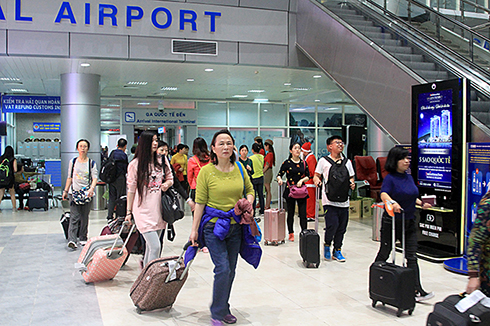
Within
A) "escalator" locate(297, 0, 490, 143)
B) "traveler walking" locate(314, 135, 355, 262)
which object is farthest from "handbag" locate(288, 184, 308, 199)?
"escalator" locate(297, 0, 490, 143)

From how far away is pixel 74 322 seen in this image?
4281 millimetres

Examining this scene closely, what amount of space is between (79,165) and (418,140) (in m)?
5.28

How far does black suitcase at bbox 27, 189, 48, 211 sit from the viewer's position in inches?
495

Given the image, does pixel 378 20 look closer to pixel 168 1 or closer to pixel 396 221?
pixel 168 1

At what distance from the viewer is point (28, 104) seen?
17281mm

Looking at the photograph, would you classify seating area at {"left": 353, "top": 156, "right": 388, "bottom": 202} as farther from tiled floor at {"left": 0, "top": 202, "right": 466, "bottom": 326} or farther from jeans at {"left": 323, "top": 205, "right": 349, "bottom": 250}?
jeans at {"left": 323, "top": 205, "right": 349, "bottom": 250}

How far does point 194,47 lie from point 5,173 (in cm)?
594

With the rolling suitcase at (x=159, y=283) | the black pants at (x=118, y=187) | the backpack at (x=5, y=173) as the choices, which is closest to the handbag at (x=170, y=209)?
the rolling suitcase at (x=159, y=283)

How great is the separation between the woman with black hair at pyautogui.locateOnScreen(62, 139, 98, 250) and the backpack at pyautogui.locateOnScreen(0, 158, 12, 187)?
544cm

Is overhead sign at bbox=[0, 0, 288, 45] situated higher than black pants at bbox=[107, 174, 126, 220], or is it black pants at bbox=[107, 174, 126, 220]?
overhead sign at bbox=[0, 0, 288, 45]

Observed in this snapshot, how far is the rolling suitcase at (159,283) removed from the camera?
14.0 ft

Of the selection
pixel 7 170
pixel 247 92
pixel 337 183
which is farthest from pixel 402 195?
pixel 247 92

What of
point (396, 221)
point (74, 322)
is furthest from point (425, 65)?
point (74, 322)

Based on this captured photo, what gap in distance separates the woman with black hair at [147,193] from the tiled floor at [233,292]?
0.70 metres
